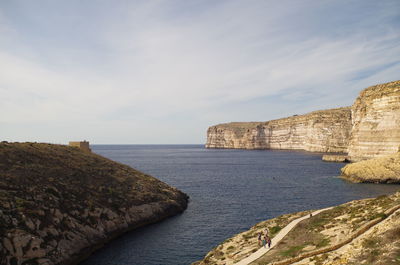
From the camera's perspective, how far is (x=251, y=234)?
121ft

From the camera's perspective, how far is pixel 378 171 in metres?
75.9

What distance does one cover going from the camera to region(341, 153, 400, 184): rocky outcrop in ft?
241

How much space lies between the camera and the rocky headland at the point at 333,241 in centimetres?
2205

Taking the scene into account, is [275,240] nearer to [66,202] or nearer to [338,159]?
[66,202]

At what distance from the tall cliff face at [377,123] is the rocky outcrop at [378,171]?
716 inches

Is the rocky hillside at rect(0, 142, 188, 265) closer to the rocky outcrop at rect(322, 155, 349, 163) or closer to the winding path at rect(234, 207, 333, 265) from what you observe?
the winding path at rect(234, 207, 333, 265)

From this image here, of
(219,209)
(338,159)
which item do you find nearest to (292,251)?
(219,209)

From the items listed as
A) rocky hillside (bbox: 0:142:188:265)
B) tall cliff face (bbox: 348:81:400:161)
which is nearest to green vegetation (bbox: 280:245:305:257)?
rocky hillside (bbox: 0:142:188:265)

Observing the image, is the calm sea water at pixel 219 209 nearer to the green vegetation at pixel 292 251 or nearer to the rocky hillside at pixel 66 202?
the rocky hillside at pixel 66 202

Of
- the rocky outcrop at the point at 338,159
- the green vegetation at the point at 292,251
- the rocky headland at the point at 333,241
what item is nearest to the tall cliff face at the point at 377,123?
the rocky outcrop at the point at 338,159

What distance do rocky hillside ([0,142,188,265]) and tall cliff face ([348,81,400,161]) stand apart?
73.4 metres

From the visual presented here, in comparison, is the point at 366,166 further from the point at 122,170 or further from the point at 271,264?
the point at 271,264

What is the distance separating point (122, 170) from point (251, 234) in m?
32.6

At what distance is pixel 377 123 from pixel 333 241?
89.1m
